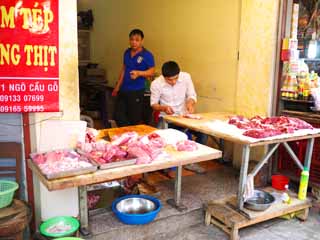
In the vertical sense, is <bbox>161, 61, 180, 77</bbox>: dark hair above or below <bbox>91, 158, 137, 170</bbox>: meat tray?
above

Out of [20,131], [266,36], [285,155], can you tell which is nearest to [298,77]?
[266,36]

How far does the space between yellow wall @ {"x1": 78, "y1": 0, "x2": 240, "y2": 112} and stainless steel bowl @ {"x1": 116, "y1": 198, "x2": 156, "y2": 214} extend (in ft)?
6.23

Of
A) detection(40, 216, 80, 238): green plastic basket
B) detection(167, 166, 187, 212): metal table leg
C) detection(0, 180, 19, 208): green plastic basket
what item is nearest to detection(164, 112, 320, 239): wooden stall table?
detection(167, 166, 187, 212): metal table leg

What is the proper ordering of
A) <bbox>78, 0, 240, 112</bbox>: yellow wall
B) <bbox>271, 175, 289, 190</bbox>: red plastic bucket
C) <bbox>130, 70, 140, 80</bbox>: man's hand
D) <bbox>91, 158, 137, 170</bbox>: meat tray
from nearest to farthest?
<bbox>91, 158, 137, 170</bbox>: meat tray < <bbox>271, 175, 289, 190</bbox>: red plastic bucket < <bbox>78, 0, 240, 112</bbox>: yellow wall < <bbox>130, 70, 140, 80</bbox>: man's hand

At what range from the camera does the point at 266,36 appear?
3.77 meters

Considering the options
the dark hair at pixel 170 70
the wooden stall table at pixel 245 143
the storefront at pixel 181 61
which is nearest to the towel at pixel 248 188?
the wooden stall table at pixel 245 143

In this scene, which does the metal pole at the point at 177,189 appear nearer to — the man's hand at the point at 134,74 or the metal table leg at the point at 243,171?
the metal table leg at the point at 243,171

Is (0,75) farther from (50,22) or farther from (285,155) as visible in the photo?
(285,155)

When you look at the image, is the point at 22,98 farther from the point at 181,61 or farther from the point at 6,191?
the point at 181,61

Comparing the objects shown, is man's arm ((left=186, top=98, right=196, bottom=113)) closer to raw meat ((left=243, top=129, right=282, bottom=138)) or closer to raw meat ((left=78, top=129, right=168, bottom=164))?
raw meat ((left=243, top=129, right=282, bottom=138))

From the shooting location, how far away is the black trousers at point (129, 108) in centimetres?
485

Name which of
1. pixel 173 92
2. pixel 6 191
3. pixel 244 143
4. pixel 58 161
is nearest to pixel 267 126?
pixel 244 143

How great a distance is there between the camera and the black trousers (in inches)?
191

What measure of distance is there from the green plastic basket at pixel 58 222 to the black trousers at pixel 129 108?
2.48 meters
